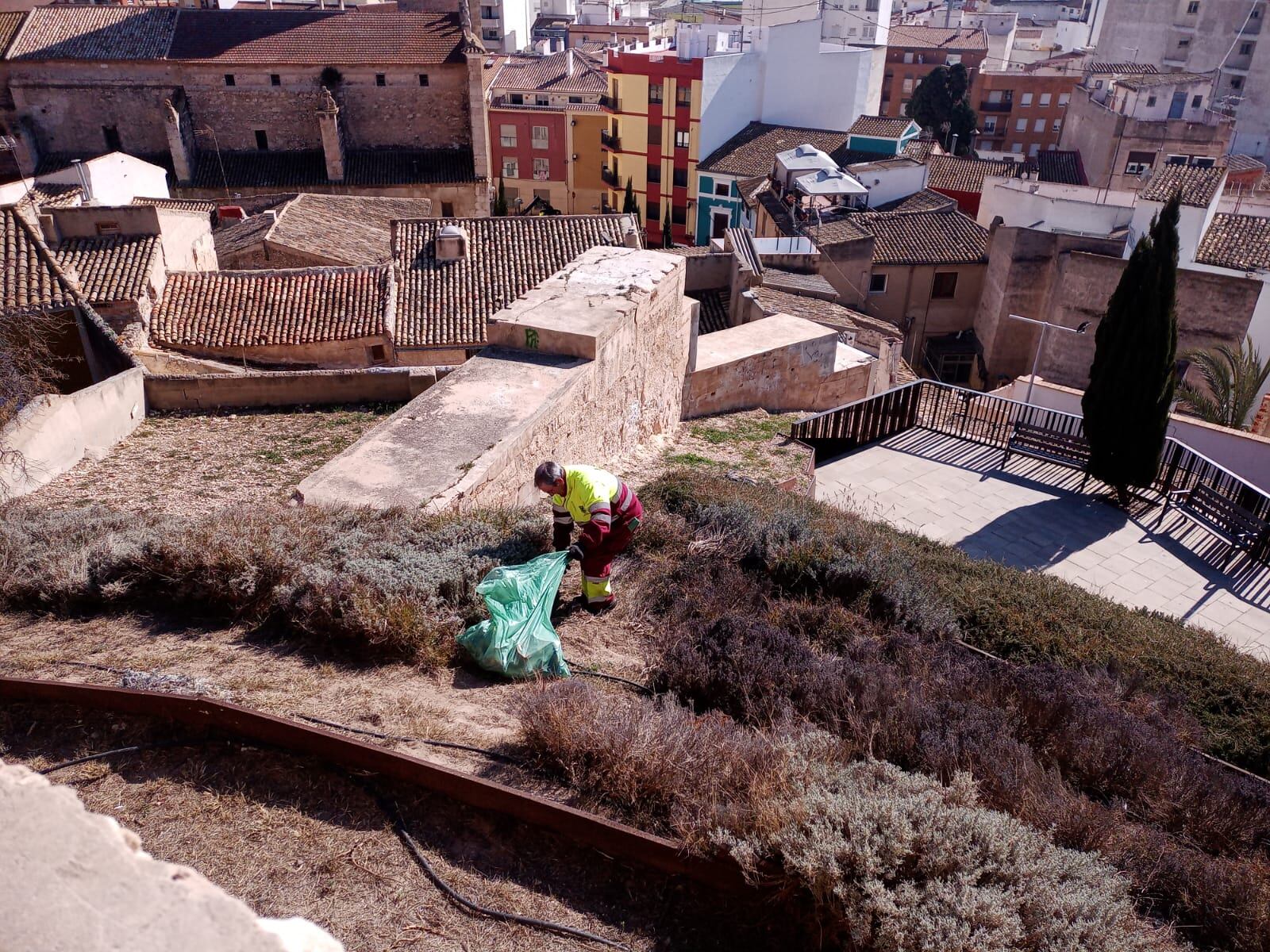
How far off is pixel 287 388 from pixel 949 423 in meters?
10.1

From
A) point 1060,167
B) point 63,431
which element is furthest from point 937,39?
point 63,431

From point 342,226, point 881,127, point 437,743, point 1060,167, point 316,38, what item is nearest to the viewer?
point 437,743

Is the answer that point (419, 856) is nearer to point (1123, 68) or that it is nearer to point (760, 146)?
point (760, 146)

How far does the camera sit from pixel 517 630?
5039mm

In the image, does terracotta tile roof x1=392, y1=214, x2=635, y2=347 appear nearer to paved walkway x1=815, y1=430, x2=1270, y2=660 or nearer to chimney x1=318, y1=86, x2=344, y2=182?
paved walkway x1=815, y1=430, x2=1270, y2=660

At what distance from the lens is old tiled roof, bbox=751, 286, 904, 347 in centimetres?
1770

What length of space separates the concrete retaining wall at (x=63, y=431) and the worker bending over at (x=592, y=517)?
5588 millimetres

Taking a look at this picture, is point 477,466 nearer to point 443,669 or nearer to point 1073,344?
point 443,669

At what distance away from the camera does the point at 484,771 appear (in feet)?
13.3

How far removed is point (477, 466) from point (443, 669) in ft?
8.08

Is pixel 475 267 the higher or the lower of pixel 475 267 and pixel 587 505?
the lower

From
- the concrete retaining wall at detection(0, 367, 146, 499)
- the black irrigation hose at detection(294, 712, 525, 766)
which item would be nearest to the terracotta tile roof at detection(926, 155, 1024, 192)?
the concrete retaining wall at detection(0, 367, 146, 499)

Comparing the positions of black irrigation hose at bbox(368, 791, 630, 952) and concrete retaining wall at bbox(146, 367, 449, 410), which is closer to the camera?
black irrigation hose at bbox(368, 791, 630, 952)

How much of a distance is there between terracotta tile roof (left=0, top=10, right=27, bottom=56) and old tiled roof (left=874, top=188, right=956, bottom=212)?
95.6 ft
